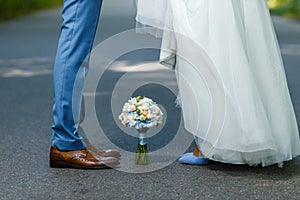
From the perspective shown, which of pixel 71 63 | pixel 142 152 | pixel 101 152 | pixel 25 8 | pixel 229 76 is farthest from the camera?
pixel 25 8

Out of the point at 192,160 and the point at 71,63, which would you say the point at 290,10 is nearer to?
the point at 192,160

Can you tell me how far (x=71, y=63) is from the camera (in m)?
3.51

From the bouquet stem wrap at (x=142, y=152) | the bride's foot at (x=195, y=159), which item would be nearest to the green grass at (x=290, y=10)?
the bride's foot at (x=195, y=159)

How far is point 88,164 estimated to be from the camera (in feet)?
11.7

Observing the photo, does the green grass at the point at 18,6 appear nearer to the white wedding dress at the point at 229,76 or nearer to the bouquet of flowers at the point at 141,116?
the bouquet of flowers at the point at 141,116

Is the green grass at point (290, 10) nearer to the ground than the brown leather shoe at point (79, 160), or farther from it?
nearer to the ground

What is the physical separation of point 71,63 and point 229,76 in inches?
32.3

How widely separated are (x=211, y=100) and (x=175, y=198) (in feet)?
2.01

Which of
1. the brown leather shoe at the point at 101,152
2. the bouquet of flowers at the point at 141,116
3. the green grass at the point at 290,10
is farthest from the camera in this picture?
the green grass at the point at 290,10

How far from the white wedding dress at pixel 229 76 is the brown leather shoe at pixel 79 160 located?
1.59 ft

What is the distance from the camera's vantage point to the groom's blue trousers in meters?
3.45

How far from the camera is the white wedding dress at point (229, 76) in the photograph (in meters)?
3.39

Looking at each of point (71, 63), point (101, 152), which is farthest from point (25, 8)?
point (71, 63)

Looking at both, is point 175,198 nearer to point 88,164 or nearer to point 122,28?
point 88,164
